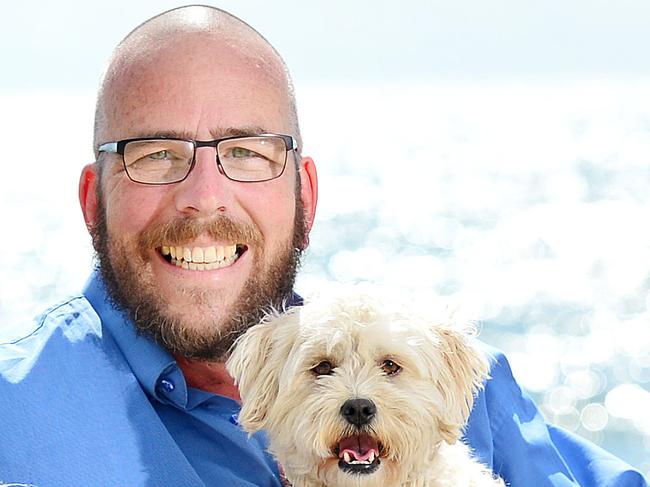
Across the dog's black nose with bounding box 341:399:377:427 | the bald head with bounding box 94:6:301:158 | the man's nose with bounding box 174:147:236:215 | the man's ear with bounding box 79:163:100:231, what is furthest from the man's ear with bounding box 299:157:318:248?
the dog's black nose with bounding box 341:399:377:427

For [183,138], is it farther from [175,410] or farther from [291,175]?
[175,410]

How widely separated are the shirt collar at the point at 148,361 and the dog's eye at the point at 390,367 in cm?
63

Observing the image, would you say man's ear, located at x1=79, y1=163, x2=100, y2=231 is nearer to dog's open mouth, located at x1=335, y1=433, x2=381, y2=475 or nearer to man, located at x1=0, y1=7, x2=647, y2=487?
man, located at x1=0, y1=7, x2=647, y2=487

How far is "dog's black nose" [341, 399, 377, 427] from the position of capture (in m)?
2.91

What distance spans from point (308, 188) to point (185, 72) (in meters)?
0.80

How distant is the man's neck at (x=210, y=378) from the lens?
3.56 meters

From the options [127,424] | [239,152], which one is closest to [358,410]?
[127,424]

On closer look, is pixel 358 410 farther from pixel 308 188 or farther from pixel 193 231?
pixel 308 188

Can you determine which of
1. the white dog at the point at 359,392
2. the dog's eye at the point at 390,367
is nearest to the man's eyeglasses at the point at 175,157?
the white dog at the point at 359,392

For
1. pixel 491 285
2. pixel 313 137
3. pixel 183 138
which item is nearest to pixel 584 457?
pixel 183 138

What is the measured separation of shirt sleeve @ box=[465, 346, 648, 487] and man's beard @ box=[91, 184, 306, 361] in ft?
2.62

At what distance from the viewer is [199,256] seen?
3.40 metres

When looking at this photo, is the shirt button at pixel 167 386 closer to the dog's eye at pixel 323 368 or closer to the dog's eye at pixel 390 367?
the dog's eye at pixel 323 368

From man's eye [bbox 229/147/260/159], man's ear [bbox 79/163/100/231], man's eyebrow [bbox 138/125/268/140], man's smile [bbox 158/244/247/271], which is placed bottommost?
man's smile [bbox 158/244/247/271]
